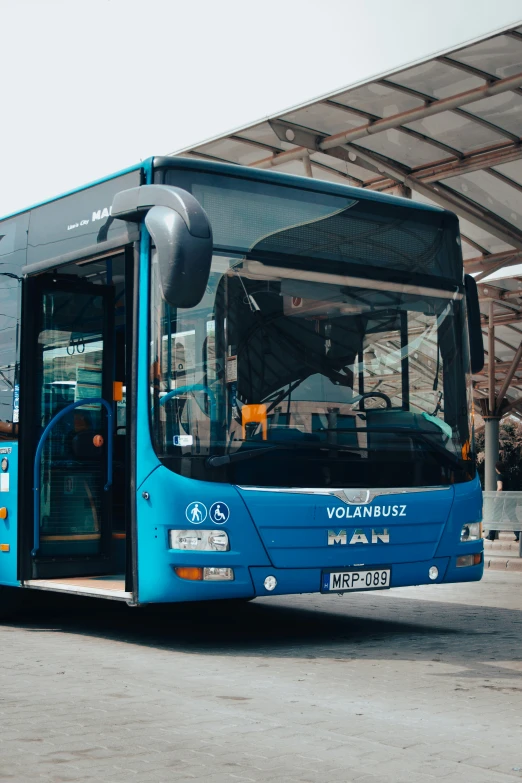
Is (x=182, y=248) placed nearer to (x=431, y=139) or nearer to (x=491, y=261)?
(x=431, y=139)

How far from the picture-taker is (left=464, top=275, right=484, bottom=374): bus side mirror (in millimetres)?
8984

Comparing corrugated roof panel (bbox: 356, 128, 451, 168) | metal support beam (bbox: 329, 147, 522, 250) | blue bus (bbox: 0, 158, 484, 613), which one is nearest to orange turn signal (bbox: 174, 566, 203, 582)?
blue bus (bbox: 0, 158, 484, 613)

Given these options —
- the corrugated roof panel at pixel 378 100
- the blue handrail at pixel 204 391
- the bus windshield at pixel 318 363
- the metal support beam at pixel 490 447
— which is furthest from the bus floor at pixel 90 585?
the metal support beam at pixel 490 447

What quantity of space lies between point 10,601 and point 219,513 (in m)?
2.70

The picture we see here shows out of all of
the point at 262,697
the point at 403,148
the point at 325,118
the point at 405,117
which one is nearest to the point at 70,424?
the point at 262,697

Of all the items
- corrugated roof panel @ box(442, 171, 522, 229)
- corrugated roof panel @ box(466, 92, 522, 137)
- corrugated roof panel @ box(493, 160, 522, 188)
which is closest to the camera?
corrugated roof panel @ box(466, 92, 522, 137)

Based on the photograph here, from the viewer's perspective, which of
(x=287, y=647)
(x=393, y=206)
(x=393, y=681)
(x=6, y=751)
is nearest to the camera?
(x=6, y=751)

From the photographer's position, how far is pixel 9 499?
29.7 ft

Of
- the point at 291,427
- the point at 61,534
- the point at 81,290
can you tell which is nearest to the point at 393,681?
the point at 291,427

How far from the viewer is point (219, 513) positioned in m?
7.66

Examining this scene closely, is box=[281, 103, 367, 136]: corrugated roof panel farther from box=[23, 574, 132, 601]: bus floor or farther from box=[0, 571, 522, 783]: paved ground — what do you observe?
box=[23, 574, 132, 601]: bus floor

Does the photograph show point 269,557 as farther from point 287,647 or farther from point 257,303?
point 257,303

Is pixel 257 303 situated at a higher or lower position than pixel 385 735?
higher

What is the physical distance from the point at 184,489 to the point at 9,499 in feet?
6.66
